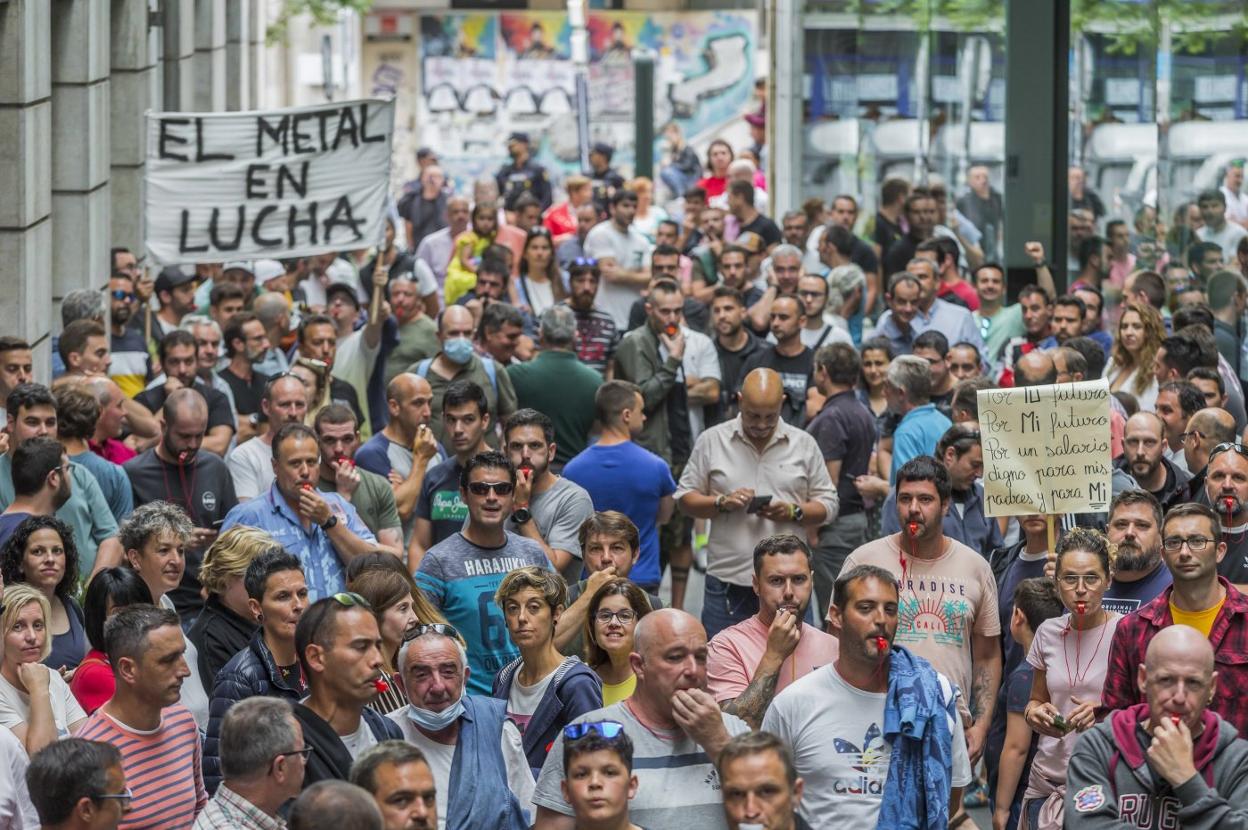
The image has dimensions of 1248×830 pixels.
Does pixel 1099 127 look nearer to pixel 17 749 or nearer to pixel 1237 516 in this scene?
pixel 1237 516

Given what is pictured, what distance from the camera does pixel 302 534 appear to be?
9.46m

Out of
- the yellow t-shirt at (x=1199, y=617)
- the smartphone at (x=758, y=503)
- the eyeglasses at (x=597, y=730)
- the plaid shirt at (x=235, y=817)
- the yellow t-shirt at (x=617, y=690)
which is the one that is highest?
the yellow t-shirt at (x=1199, y=617)

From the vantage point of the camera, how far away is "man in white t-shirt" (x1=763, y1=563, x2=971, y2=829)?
273 inches

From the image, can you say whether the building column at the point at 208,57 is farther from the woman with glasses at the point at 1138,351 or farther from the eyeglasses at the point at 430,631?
the eyeglasses at the point at 430,631

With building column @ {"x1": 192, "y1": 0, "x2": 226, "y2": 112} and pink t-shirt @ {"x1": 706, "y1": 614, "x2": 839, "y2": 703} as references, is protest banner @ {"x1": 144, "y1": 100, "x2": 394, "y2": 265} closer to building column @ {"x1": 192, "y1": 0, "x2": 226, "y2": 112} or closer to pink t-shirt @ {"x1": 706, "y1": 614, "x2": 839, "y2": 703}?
pink t-shirt @ {"x1": 706, "y1": 614, "x2": 839, "y2": 703}

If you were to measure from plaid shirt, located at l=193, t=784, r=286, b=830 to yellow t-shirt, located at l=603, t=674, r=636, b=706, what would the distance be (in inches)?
80.1

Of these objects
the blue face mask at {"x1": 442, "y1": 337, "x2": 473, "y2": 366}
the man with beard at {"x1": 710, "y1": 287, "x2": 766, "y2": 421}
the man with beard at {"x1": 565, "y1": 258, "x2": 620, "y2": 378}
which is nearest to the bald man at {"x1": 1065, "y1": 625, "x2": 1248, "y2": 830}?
the blue face mask at {"x1": 442, "y1": 337, "x2": 473, "y2": 366}

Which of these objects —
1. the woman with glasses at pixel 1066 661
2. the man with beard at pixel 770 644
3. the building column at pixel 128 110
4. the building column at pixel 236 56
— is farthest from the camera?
the building column at pixel 236 56

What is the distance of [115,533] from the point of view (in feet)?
32.1

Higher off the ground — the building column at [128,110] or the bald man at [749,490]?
the building column at [128,110]

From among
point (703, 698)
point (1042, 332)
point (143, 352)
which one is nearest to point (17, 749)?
point (703, 698)

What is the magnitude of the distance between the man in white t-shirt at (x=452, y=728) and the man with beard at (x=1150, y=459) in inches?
164

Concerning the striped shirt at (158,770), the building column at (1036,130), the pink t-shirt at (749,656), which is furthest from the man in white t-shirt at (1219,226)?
the striped shirt at (158,770)

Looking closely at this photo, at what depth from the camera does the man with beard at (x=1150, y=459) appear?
33.1 ft
